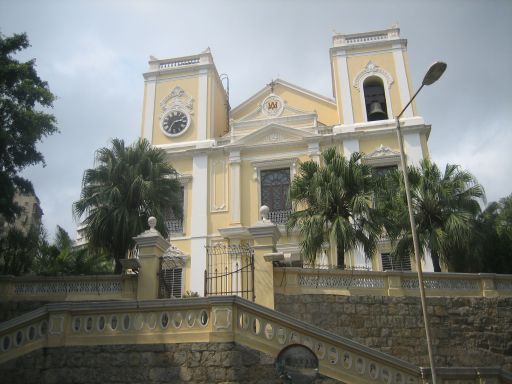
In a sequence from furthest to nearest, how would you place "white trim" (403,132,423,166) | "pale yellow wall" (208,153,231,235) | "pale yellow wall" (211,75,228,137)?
"pale yellow wall" (211,75,228,137), "pale yellow wall" (208,153,231,235), "white trim" (403,132,423,166)

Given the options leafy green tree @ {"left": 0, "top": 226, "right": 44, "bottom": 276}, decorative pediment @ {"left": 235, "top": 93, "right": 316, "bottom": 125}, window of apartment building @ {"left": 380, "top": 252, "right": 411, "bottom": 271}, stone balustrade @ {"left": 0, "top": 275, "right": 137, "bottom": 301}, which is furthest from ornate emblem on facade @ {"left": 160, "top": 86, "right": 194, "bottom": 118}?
stone balustrade @ {"left": 0, "top": 275, "right": 137, "bottom": 301}

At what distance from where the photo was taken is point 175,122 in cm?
2714

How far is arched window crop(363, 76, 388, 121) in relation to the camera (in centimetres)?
2553

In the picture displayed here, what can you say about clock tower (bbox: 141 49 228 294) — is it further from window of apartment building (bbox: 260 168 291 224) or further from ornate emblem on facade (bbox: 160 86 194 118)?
Result: window of apartment building (bbox: 260 168 291 224)

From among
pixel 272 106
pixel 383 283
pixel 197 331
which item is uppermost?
pixel 272 106

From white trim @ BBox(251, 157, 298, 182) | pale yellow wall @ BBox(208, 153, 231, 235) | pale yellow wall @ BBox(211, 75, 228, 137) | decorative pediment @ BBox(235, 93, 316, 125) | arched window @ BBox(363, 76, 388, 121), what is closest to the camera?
pale yellow wall @ BBox(208, 153, 231, 235)

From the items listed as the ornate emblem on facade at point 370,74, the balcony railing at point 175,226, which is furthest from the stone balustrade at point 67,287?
the ornate emblem on facade at point 370,74

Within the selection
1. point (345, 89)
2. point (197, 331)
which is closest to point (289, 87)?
point (345, 89)

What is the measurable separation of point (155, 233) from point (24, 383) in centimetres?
490

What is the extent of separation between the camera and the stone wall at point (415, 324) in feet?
42.7

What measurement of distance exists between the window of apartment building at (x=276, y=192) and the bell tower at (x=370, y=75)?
4014 mm

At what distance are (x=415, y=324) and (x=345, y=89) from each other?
50.3 feet

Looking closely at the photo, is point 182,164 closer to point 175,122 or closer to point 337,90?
point 175,122

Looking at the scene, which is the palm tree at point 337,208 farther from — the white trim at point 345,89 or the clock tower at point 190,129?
Answer: the white trim at point 345,89
